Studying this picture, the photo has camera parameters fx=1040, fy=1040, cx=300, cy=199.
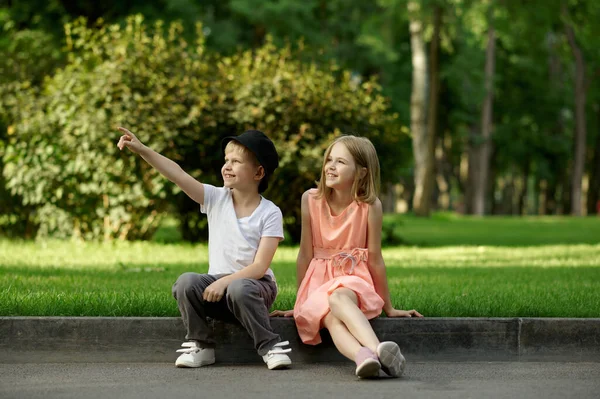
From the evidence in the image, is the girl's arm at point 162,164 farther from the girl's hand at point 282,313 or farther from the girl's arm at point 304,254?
the girl's hand at point 282,313


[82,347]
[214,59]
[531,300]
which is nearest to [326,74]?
[214,59]

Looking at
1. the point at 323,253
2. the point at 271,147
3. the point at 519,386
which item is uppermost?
the point at 271,147

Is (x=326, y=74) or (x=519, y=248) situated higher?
(x=326, y=74)

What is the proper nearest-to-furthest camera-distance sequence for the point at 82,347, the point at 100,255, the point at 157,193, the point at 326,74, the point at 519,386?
the point at 519,386, the point at 82,347, the point at 100,255, the point at 157,193, the point at 326,74

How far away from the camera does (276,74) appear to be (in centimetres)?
1459

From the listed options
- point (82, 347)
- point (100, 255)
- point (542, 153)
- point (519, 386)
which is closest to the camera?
point (519, 386)

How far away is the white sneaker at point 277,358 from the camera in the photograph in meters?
6.04

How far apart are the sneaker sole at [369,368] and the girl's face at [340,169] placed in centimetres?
135

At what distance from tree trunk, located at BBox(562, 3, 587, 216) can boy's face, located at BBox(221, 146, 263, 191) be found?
35.8 metres

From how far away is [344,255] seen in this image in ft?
21.1

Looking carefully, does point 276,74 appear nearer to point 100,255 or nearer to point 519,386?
point 100,255

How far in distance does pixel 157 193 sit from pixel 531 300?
734cm

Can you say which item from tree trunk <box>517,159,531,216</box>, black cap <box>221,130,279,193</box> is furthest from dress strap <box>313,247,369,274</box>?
tree trunk <box>517,159,531,216</box>

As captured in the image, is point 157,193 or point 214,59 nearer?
point 157,193
